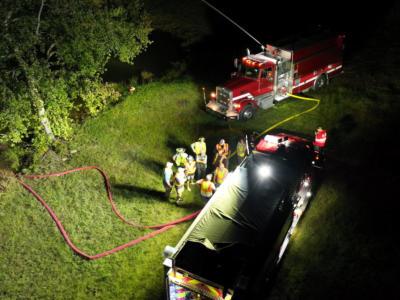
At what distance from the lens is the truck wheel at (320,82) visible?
15.6 m

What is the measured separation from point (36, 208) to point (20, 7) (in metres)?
5.70

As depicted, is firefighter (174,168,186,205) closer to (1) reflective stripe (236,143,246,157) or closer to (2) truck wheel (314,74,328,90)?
(1) reflective stripe (236,143,246,157)

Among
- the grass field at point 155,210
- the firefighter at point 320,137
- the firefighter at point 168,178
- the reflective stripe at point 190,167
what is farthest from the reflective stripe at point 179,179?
the firefighter at point 320,137

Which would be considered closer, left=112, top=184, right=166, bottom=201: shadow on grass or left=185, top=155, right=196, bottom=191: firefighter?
left=185, top=155, right=196, bottom=191: firefighter

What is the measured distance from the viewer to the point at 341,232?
28.8ft

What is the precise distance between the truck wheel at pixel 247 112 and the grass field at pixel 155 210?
0.39 m

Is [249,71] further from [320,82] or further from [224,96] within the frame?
[320,82]

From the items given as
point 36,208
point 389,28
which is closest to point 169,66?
point 36,208

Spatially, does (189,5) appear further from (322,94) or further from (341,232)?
(341,232)

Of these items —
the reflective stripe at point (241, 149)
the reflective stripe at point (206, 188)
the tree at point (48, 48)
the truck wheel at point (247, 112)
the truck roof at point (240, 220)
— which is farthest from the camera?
the truck wheel at point (247, 112)

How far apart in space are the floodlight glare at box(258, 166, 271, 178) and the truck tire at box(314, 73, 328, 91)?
8463 mm

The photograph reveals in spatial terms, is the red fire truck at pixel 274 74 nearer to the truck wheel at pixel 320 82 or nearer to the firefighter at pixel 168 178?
the truck wheel at pixel 320 82

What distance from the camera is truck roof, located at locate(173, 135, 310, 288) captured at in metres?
6.27

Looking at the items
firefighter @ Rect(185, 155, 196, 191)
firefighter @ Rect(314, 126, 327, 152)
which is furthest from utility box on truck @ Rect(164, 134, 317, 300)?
firefighter @ Rect(185, 155, 196, 191)
